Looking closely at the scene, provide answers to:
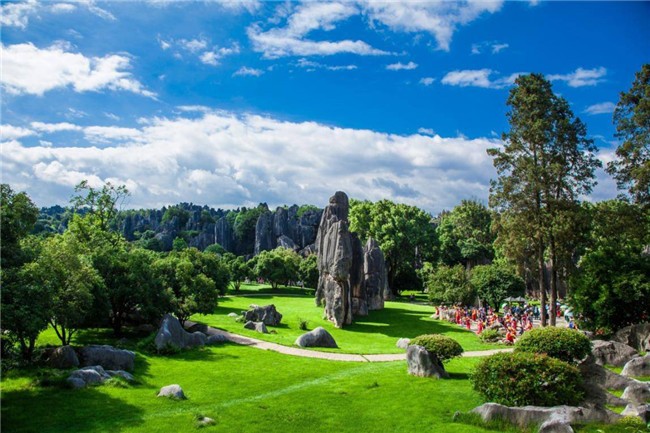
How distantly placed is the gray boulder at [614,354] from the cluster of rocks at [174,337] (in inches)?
873

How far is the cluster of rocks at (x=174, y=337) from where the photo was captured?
88.2 feet

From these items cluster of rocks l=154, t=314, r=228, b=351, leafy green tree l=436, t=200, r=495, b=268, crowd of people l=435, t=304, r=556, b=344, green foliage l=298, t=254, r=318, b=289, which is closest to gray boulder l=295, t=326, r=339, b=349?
cluster of rocks l=154, t=314, r=228, b=351

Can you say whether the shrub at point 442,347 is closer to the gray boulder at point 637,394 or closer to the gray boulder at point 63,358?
the gray boulder at point 637,394

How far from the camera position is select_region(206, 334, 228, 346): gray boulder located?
3051cm

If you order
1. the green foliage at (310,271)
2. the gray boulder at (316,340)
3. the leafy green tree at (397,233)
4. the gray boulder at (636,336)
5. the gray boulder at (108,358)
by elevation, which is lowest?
the gray boulder at (316,340)

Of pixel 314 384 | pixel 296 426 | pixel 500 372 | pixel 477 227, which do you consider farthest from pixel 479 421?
pixel 477 227

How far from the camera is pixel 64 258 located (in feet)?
76.4

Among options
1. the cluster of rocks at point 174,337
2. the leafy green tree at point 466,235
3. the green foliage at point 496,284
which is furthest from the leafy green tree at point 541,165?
the leafy green tree at point 466,235

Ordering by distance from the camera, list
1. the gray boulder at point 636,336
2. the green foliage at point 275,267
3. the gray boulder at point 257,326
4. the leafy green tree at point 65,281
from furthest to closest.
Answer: the green foliage at point 275,267 → the gray boulder at point 257,326 → the gray boulder at point 636,336 → the leafy green tree at point 65,281

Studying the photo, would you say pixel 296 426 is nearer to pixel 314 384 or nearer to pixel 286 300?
pixel 314 384

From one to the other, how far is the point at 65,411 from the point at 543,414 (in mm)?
15448

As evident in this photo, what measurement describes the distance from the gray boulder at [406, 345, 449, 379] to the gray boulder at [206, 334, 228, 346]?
557 inches

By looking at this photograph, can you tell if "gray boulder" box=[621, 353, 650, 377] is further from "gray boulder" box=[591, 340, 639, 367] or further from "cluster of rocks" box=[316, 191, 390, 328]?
"cluster of rocks" box=[316, 191, 390, 328]

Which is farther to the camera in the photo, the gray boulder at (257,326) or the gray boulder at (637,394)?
the gray boulder at (257,326)
